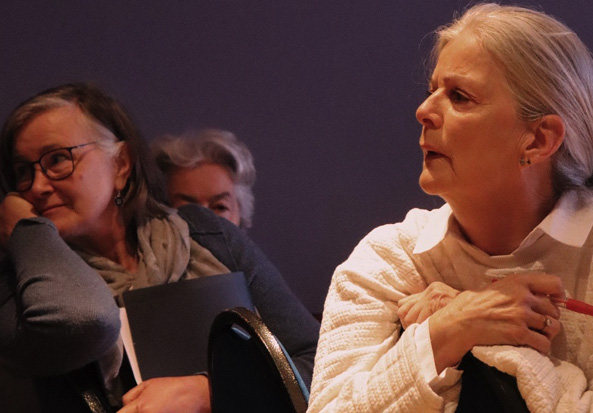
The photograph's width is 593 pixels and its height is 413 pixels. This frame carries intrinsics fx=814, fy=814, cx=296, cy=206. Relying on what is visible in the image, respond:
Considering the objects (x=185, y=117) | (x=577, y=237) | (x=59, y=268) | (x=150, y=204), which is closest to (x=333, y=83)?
(x=185, y=117)

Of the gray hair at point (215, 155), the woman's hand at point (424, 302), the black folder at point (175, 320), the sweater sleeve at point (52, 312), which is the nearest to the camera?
the woman's hand at point (424, 302)

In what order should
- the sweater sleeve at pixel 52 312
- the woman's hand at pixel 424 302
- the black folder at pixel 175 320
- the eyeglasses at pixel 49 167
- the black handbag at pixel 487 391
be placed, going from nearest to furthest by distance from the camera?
the black handbag at pixel 487 391 → the woman's hand at pixel 424 302 → the sweater sleeve at pixel 52 312 → the black folder at pixel 175 320 → the eyeglasses at pixel 49 167

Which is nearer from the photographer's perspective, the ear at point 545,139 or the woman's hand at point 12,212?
the ear at point 545,139

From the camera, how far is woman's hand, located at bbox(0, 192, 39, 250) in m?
2.06

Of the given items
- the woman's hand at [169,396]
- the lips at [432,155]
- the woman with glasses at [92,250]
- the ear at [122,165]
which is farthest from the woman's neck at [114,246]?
the lips at [432,155]

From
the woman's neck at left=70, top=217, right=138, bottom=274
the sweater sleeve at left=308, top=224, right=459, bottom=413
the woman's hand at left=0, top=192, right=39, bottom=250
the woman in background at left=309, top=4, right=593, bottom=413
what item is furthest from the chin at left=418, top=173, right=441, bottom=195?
the woman's hand at left=0, top=192, right=39, bottom=250

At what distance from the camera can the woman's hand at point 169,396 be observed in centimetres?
175

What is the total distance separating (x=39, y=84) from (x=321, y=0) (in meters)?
0.93

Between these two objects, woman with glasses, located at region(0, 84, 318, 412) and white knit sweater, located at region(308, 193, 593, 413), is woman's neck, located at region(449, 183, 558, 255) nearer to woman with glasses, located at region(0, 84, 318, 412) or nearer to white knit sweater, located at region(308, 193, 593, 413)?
white knit sweater, located at region(308, 193, 593, 413)

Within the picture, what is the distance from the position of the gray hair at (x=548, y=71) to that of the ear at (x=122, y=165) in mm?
1161

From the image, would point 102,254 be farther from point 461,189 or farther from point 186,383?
point 461,189

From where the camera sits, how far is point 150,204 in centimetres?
221

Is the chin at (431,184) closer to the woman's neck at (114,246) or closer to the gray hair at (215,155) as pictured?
the woman's neck at (114,246)

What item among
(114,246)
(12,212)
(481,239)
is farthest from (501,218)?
(12,212)
